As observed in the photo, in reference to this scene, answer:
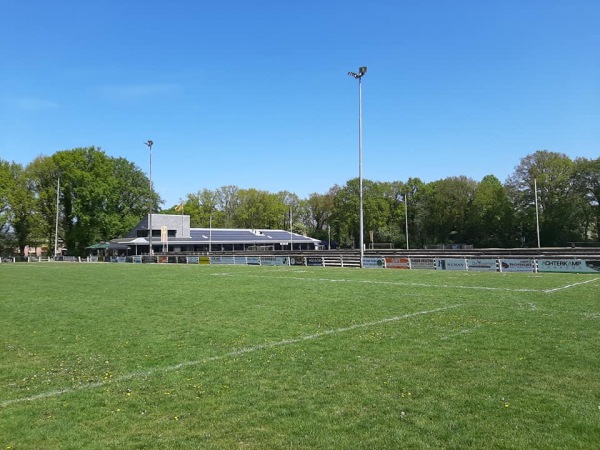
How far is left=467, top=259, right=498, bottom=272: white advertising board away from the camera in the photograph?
32219 millimetres

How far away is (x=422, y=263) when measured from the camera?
36531mm

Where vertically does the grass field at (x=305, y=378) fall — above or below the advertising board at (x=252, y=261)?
below

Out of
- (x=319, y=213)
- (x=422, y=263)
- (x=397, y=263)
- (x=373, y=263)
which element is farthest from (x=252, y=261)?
(x=319, y=213)

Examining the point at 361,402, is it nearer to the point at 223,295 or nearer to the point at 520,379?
the point at 520,379

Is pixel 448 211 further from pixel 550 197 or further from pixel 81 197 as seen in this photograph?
pixel 81 197

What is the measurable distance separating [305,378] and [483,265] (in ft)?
96.0

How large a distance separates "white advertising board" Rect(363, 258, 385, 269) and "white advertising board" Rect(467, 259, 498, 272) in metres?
7.61

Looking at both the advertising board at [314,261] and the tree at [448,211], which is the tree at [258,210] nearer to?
the tree at [448,211]

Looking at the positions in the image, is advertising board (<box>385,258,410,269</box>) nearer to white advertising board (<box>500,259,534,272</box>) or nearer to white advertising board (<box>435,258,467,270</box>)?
white advertising board (<box>435,258,467,270</box>)

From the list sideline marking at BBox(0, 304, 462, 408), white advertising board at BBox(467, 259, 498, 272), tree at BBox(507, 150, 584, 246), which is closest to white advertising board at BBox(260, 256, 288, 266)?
white advertising board at BBox(467, 259, 498, 272)

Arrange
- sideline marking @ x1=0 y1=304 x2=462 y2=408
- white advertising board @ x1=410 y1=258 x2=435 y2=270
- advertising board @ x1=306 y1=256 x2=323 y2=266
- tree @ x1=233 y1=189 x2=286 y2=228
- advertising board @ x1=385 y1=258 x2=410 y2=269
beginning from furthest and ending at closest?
tree @ x1=233 y1=189 x2=286 y2=228
advertising board @ x1=306 y1=256 x2=323 y2=266
advertising board @ x1=385 y1=258 x2=410 y2=269
white advertising board @ x1=410 y1=258 x2=435 y2=270
sideline marking @ x1=0 y1=304 x2=462 y2=408

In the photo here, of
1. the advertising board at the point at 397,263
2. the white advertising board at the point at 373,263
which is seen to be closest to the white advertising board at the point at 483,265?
the advertising board at the point at 397,263

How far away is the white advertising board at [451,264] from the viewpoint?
3419 cm

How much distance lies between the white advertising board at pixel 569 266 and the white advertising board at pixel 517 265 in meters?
0.65
